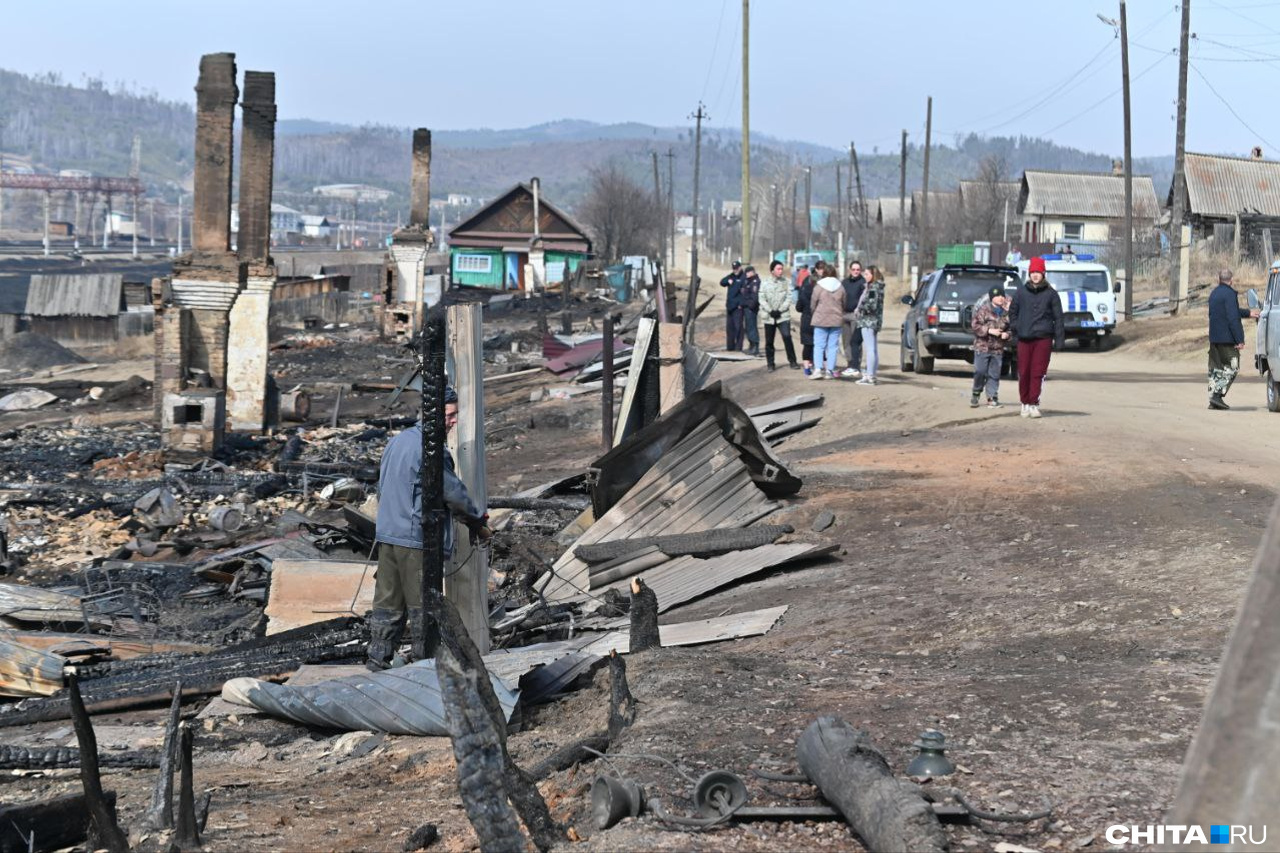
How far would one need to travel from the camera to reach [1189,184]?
175 ft

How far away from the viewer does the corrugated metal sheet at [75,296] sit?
142 ft

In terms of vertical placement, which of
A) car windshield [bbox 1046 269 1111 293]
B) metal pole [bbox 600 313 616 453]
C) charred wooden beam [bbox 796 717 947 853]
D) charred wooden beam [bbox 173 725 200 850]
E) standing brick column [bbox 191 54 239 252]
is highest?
standing brick column [bbox 191 54 239 252]

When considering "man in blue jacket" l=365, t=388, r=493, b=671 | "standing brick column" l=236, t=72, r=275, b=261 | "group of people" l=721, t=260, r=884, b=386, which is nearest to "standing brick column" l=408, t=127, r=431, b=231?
"standing brick column" l=236, t=72, r=275, b=261

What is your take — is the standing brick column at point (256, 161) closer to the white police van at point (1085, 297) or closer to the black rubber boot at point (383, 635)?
the white police van at point (1085, 297)

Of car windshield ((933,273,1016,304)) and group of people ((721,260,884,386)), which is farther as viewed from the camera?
car windshield ((933,273,1016,304))

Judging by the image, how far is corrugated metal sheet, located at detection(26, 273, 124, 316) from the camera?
142ft

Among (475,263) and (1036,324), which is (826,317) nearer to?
(1036,324)

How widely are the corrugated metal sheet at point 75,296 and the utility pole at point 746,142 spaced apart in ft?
63.0

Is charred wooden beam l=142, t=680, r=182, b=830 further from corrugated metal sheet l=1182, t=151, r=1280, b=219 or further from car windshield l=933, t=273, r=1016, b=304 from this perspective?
corrugated metal sheet l=1182, t=151, r=1280, b=219

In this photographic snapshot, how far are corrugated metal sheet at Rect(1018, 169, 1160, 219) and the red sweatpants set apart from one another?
207 feet

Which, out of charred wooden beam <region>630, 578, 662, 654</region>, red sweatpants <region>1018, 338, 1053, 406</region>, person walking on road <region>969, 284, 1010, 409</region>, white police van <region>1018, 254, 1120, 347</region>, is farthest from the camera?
white police van <region>1018, 254, 1120, 347</region>

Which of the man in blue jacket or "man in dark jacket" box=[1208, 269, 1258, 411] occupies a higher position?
"man in dark jacket" box=[1208, 269, 1258, 411]

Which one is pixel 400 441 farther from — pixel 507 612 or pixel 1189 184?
pixel 1189 184

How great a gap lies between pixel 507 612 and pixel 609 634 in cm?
170
